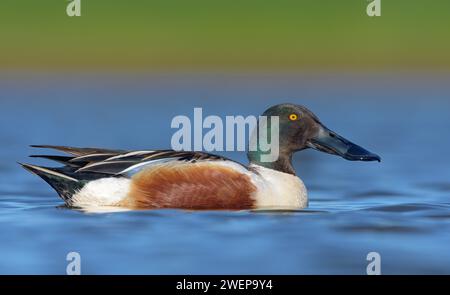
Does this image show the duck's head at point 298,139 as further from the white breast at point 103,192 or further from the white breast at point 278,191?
the white breast at point 103,192

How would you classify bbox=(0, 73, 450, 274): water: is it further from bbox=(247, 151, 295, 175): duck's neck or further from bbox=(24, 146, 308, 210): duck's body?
bbox=(247, 151, 295, 175): duck's neck

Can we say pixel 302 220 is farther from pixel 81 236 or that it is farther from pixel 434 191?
pixel 434 191

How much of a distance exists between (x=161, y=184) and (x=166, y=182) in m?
0.04

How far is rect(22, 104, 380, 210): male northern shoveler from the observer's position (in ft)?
30.0

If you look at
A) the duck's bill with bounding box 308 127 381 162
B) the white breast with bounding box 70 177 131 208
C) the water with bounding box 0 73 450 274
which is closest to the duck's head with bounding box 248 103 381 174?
the duck's bill with bounding box 308 127 381 162

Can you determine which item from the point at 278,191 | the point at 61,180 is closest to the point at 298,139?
the point at 278,191

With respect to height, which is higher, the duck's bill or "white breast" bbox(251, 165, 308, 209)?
the duck's bill

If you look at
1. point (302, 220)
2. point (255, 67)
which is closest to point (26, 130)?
point (302, 220)

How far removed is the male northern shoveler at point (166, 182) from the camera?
30.0 feet

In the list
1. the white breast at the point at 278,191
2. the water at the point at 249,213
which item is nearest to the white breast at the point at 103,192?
the water at the point at 249,213

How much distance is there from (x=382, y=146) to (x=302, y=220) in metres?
6.05

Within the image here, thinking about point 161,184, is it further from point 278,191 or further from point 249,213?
point 278,191

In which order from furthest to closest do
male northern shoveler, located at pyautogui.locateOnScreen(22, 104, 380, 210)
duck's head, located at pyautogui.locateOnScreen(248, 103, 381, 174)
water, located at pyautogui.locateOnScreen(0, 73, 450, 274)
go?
1. duck's head, located at pyautogui.locateOnScreen(248, 103, 381, 174)
2. male northern shoveler, located at pyautogui.locateOnScreen(22, 104, 380, 210)
3. water, located at pyautogui.locateOnScreen(0, 73, 450, 274)

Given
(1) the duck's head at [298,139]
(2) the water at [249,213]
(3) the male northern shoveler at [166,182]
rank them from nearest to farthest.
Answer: (2) the water at [249,213]
(3) the male northern shoveler at [166,182]
(1) the duck's head at [298,139]
